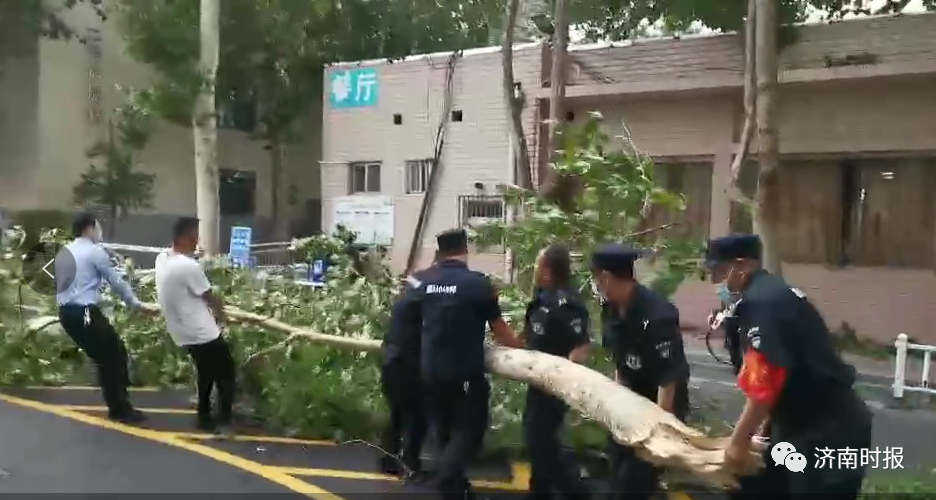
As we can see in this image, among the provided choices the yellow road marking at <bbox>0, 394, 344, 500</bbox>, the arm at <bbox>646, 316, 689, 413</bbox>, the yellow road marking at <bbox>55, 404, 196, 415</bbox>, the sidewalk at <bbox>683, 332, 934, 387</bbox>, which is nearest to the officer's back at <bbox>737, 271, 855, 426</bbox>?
the arm at <bbox>646, 316, 689, 413</bbox>

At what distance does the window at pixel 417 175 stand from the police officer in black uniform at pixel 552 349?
439 inches

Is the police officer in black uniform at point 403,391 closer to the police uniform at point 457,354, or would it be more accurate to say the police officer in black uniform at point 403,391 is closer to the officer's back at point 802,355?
the police uniform at point 457,354

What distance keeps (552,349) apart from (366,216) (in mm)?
12117

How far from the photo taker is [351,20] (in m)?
18.7

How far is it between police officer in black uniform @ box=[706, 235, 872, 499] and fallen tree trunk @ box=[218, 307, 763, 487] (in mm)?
314

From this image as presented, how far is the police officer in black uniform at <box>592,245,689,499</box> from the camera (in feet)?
14.0

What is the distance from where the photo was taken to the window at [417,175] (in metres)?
16.0

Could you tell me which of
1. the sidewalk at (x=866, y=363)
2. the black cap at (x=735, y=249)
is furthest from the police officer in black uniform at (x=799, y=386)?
the sidewalk at (x=866, y=363)

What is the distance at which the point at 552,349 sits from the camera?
16.3ft

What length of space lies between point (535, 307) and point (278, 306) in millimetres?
3380

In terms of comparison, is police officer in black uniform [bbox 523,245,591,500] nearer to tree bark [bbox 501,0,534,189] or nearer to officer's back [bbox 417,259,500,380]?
officer's back [bbox 417,259,500,380]

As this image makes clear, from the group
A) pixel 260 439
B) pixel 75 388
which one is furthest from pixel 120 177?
pixel 260 439

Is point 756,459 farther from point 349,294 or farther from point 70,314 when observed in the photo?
point 70,314

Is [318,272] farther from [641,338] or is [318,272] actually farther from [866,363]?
[866,363]
